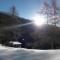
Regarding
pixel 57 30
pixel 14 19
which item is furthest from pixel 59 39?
pixel 14 19

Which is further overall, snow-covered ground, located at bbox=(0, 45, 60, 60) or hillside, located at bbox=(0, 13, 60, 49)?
hillside, located at bbox=(0, 13, 60, 49)

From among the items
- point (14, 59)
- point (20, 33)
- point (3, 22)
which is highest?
point (3, 22)

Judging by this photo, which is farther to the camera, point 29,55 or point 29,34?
point 29,34

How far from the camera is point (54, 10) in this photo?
58.7ft

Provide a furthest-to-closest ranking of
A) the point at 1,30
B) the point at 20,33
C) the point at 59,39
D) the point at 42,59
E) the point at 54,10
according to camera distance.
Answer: the point at 1,30 → the point at 20,33 → the point at 54,10 → the point at 59,39 → the point at 42,59

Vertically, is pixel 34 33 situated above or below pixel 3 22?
below

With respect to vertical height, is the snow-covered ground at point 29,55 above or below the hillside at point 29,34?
below

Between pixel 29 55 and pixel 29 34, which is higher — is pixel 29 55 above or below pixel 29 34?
below

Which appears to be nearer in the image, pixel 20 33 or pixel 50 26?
pixel 50 26

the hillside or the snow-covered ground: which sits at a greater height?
the hillside

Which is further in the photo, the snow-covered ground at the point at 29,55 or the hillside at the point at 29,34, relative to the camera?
the hillside at the point at 29,34

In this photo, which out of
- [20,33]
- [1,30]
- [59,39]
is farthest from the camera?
[1,30]

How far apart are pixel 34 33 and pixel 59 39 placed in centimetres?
326

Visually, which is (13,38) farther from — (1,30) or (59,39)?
(59,39)
